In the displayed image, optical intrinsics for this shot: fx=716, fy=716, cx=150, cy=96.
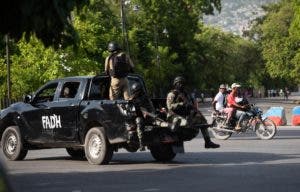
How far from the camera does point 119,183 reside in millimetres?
11141

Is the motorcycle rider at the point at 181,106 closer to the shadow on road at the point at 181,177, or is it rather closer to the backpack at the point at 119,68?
the shadow on road at the point at 181,177

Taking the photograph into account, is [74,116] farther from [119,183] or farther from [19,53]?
[19,53]

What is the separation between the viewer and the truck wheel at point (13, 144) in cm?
1564

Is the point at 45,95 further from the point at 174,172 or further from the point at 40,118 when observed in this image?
the point at 174,172

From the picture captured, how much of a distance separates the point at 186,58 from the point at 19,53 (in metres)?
31.6

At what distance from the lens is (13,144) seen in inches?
622

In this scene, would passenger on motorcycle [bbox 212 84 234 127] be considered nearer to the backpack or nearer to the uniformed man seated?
the uniformed man seated

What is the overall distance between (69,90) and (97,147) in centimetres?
165

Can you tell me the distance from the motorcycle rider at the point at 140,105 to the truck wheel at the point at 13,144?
2.92m

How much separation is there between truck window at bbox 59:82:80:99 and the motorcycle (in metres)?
7.72

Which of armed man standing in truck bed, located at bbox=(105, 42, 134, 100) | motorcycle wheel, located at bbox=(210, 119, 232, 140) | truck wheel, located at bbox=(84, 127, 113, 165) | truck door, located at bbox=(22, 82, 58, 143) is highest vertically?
armed man standing in truck bed, located at bbox=(105, 42, 134, 100)

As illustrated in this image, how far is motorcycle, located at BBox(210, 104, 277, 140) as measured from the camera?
2192 cm

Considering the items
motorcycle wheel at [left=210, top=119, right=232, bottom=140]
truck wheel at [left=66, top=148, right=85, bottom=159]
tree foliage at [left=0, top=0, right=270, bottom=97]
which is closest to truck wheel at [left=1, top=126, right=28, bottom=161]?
truck wheel at [left=66, top=148, right=85, bottom=159]

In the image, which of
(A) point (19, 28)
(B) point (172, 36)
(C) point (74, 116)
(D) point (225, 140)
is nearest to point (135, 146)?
(C) point (74, 116)
